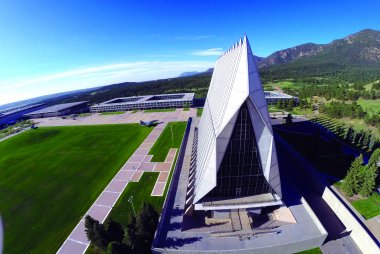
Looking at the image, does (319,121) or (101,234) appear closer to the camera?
(101,234)

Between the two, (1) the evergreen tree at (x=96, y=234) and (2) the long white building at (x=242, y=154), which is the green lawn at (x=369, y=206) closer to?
(2) the long white building at (x=242, y=154)

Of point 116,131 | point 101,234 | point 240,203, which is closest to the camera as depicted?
point 101,234

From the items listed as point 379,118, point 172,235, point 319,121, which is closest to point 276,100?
point 319,121

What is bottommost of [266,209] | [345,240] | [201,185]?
[345,240]

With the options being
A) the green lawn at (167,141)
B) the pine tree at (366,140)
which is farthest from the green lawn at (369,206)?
the green lawn at (167,141)

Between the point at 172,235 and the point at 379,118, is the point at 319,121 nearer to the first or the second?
the point at 379,118

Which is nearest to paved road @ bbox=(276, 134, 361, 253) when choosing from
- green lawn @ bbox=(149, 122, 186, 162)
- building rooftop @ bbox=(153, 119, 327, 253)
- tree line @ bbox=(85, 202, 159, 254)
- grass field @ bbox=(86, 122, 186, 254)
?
building rooftop @ bbox=(153, 119, 327, 253)

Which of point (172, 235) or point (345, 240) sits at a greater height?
point (172, 235)

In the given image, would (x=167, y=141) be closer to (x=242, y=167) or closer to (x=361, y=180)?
(x=242, y=167)

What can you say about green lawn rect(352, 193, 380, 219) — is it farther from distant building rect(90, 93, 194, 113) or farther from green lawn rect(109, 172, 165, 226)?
distant building rect(90, 93, 194, 113)
